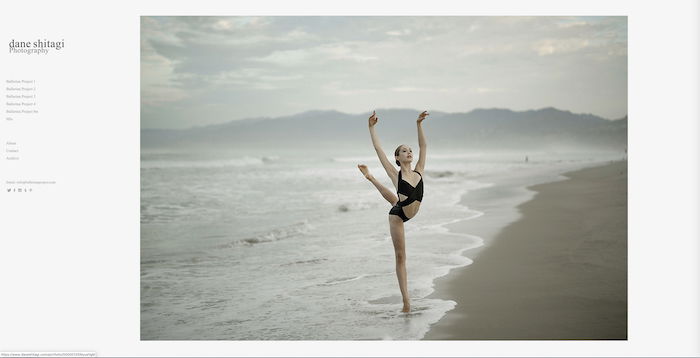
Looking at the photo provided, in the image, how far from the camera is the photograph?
334cm

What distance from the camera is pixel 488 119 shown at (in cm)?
1000

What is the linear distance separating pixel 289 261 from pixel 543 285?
2.06 metres

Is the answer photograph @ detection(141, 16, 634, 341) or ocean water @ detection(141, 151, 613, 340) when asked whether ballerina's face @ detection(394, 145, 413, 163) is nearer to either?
photograph @ detection(141, 16, 634, 341)

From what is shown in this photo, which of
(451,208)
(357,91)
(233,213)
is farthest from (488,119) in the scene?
(233,213)

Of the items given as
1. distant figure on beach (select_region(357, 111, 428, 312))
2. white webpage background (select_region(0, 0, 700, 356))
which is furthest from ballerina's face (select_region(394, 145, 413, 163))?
white webpage background (select_region(0, 0, 700, 356))

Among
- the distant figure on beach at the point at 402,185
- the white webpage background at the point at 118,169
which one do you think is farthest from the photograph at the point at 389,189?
the white webpage background at the point at 118,169

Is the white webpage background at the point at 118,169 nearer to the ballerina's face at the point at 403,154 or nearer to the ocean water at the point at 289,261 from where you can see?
the ocean water at the point at 289,261

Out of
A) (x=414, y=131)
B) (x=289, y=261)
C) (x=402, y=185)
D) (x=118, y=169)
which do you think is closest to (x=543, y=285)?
(x=402, y=185)

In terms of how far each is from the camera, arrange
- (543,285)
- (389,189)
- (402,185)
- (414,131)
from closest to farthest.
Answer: (402,185) → (543,285) → (389,189) → (414,131)

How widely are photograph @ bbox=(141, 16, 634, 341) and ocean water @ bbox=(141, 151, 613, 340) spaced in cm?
2

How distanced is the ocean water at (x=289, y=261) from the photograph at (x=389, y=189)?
0.06 ft

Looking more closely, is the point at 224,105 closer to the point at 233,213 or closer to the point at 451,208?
the point at 233,213

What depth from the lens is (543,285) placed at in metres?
3.71

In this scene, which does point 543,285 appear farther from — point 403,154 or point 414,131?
point 414,131
